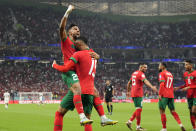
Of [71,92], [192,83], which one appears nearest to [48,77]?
[192,83]

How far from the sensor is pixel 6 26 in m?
59.6

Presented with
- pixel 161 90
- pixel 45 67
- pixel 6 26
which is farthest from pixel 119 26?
pixel 161 90

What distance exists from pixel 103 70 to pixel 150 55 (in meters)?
12.4

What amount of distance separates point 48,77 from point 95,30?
17.4 meters

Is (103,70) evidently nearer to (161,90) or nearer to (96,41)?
(96,41)

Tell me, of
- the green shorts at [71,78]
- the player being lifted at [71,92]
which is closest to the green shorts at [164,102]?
the player being lifted at [71,92]

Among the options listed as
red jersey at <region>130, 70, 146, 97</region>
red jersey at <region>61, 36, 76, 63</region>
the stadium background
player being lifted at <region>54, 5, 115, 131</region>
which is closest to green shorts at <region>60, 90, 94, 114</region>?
player being lifted at <region>54, 5, 115, 131</region>

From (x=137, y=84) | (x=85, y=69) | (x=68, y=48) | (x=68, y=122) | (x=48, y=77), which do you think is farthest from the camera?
(x=48, y=77)

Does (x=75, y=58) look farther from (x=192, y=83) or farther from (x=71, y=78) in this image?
(x=192, y=83)

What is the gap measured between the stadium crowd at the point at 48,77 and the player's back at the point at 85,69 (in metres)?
42.8

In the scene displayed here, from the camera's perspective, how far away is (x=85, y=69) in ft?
23.8

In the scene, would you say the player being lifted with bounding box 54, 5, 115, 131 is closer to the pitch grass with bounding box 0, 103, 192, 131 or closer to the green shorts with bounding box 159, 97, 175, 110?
the green shorts with bounding box 159, 97, 175, 110

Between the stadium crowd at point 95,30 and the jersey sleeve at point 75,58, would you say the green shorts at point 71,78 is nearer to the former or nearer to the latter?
the jersey sleeve at point 75,58

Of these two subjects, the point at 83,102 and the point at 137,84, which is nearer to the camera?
the point at 83,102
